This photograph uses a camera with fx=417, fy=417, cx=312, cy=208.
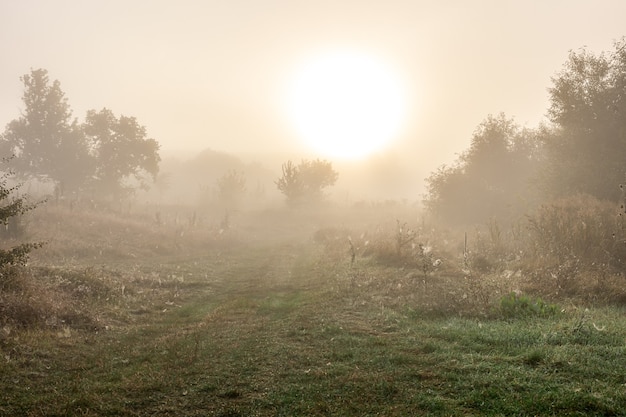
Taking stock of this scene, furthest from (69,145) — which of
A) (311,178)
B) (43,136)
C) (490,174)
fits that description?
(490,174)

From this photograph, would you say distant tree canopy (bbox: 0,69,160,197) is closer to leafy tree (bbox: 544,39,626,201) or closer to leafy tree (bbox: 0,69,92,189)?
leafy tree (bbox: 0,69,92,189)

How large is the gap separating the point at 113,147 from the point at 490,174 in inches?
1754

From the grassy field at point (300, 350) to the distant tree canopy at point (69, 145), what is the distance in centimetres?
3906

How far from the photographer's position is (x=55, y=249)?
73.4ft

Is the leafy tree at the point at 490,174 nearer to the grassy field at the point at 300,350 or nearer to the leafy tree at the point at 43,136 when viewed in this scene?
the grassy field at the point at 300,350

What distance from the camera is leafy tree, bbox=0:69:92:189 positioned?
46938mm

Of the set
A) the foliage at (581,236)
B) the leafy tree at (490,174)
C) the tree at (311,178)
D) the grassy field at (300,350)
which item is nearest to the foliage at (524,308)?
the grassy field at (300,350)

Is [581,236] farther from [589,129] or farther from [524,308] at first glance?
[589,129]

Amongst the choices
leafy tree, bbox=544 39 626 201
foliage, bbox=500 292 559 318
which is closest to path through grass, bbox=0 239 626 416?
foliage, bbox=500 292 559 318

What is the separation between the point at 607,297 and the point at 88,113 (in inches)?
2217

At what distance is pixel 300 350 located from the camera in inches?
348

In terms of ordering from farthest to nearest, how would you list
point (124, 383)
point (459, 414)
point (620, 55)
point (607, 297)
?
1. point (620, 55)
2. point (607, 297)
3. point (124, 383)
4. point (459, 414)

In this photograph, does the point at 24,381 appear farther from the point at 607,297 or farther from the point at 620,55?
the point at 620,55

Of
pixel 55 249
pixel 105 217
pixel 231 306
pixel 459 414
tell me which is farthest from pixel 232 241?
pixel 459 414
